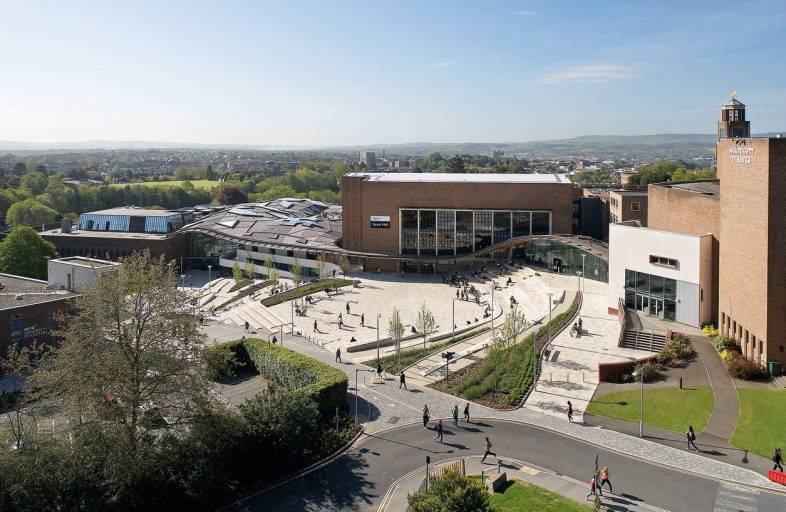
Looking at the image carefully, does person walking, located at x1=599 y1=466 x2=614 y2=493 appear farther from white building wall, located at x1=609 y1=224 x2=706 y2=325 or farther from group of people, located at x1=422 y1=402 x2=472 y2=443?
white building wall, located at x1=609 y1=224 x2=706 y2=325

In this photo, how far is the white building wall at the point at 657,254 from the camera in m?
41.0

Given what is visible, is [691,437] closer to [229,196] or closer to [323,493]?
[323,493]

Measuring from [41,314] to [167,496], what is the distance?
29364 mm

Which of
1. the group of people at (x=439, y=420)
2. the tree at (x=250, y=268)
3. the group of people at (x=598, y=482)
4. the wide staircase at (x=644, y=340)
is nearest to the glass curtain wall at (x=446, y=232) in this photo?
the tree at (x=250, y=268)

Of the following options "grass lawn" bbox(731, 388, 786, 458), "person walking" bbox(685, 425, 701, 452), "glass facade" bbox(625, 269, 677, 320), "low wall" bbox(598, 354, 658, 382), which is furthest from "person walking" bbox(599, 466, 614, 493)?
"glass facade" bbox(625, 269, 677, 320)

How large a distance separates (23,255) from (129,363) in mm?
60939

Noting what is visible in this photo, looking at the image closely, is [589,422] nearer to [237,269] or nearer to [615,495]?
[615,495]

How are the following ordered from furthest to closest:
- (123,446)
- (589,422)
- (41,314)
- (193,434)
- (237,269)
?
1. (237,269)
2. (41,314)
3. (589,422)
4. (193,434)
5. (123,446)

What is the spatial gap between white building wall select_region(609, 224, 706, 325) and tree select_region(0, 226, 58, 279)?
2571 inches

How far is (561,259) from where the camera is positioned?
65812 mm

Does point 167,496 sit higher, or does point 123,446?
point 123,446

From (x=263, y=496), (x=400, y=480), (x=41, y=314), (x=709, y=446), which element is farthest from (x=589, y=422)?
(x=41, y=314)

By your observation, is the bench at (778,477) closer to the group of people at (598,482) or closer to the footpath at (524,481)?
the footpath at (524,481)

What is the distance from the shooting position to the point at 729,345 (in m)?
36.5
